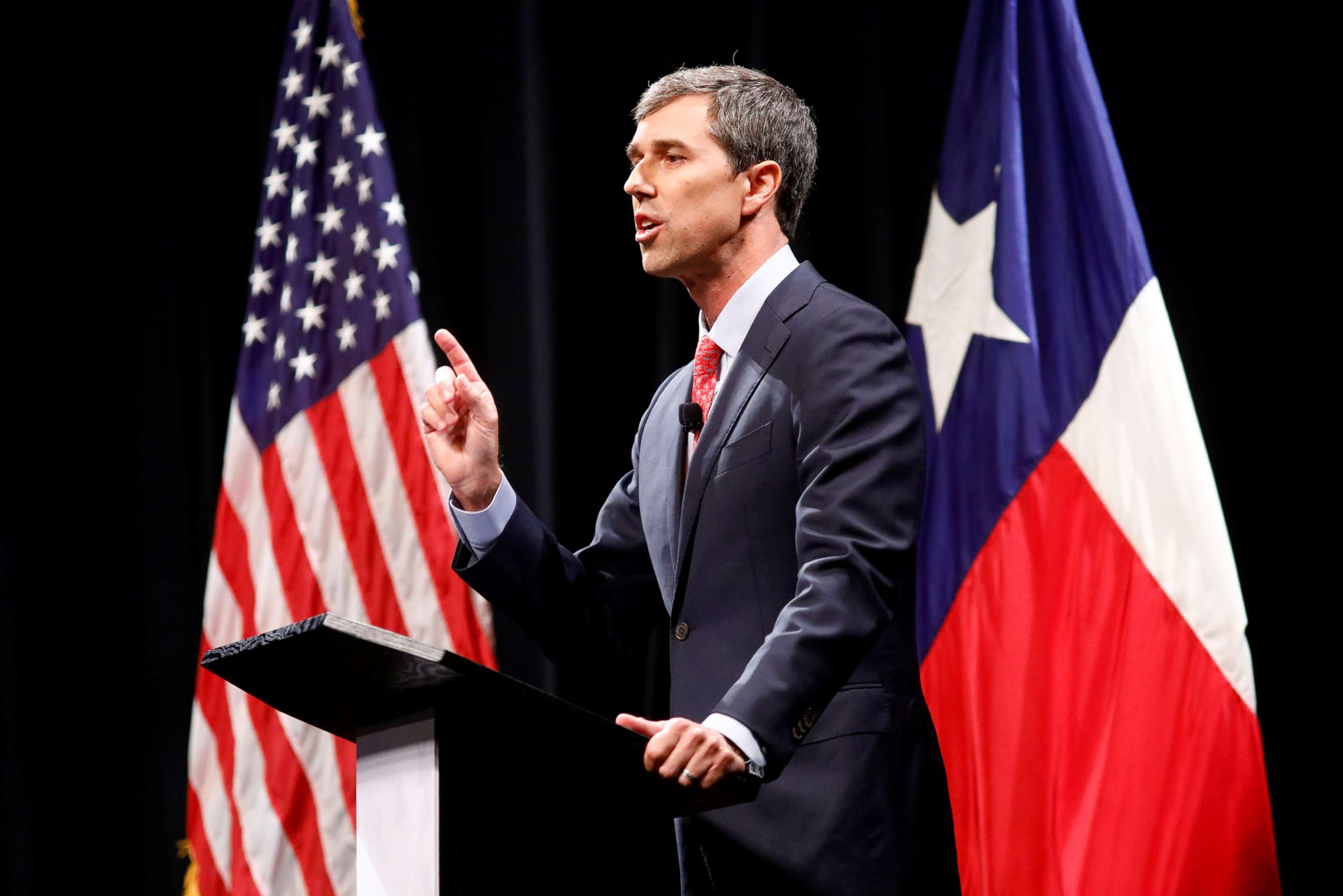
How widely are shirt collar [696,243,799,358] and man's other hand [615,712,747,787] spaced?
0.60 meters

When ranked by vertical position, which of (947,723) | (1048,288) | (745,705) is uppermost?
(1048,288)

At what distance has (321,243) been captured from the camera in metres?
2.95

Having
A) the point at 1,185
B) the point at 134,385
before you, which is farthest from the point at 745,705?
the point at 1,185

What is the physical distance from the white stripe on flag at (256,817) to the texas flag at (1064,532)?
4.49 ft

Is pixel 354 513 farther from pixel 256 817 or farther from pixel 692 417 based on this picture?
pixel 692 417

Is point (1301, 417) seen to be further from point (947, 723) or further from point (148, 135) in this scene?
point (148, 135)

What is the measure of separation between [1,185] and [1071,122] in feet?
8.97

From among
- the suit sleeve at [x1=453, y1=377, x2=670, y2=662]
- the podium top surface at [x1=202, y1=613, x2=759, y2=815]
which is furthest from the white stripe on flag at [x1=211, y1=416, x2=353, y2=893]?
the podium top surface at [x1=202, y1=613, x2=759, y2=815]

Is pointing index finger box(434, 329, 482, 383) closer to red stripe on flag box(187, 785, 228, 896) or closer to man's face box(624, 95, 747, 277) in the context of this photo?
man's face box(624, 95, 747, 277)

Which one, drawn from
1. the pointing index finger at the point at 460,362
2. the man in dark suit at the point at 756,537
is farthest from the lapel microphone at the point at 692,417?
the pointing index finger at the point at 460,362

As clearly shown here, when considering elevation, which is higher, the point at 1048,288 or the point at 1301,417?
the point at 1048,288

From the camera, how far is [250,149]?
3.53 metres

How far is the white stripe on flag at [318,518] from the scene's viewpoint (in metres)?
2.73

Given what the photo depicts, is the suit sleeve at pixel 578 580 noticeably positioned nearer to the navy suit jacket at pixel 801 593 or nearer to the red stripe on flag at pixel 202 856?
the navy suit jacket at pixel 801 593
